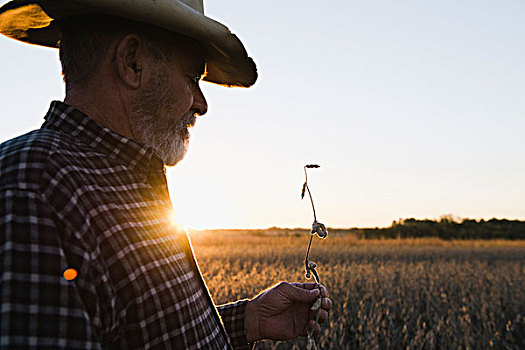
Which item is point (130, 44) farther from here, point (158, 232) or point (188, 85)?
point (158, 232)

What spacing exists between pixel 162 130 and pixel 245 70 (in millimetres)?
624

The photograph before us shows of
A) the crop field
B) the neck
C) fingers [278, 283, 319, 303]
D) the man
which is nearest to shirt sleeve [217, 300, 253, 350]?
the man

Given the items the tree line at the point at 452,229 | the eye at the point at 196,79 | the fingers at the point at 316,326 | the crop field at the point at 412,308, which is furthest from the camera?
the tree line at the point at 452,229

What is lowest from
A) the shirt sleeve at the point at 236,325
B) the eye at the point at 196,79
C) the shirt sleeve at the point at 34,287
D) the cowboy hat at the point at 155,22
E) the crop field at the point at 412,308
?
the crop field at the point at 412,308

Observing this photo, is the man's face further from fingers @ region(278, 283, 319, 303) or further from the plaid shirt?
fingers @ region(278, 283, 319, 303)

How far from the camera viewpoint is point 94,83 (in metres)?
Result: 1.35

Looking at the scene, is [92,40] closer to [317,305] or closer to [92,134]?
[92,134]

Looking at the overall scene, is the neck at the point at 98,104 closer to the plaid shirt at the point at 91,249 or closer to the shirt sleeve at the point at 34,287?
the plaid shirt at the point at 91,249

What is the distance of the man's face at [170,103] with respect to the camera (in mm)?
1441

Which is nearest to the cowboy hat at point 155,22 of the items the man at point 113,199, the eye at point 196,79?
the man at point 113,199

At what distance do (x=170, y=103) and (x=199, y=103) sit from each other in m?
0.16

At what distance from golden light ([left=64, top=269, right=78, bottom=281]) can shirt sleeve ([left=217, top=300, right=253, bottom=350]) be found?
1.03 m

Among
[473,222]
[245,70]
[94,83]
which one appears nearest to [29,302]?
[94,83]

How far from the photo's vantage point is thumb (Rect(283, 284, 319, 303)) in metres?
1.74
